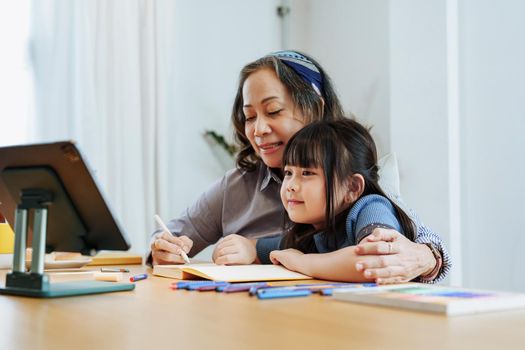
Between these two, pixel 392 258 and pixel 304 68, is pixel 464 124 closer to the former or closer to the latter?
pixel 304 68

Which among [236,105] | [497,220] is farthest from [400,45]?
[236,105]

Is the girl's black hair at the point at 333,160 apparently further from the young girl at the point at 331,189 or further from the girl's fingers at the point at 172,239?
the girl's fingers at the point at 172,239

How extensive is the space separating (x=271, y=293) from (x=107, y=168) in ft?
6.64

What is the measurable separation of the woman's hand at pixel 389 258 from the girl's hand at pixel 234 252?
1.20 ft

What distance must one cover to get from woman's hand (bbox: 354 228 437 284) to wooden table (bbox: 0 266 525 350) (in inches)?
7.7

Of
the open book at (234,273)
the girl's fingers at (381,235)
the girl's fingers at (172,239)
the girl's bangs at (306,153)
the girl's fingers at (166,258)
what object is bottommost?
the open book at (234,273)

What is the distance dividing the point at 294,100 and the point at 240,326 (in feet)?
3.58

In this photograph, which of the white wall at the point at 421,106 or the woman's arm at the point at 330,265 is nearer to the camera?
the woman's arm at the point at 330,265

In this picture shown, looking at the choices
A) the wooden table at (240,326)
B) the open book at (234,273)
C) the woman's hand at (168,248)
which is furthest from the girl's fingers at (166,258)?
the wooden table at (240,326)

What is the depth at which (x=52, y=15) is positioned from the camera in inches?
104

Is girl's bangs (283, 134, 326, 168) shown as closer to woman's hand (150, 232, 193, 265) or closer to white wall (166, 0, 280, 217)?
woman's hand (150, 232, 193, 265)

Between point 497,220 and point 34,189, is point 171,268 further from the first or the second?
point 497,220

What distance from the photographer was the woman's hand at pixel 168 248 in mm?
1463

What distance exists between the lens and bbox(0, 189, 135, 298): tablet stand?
879mm
